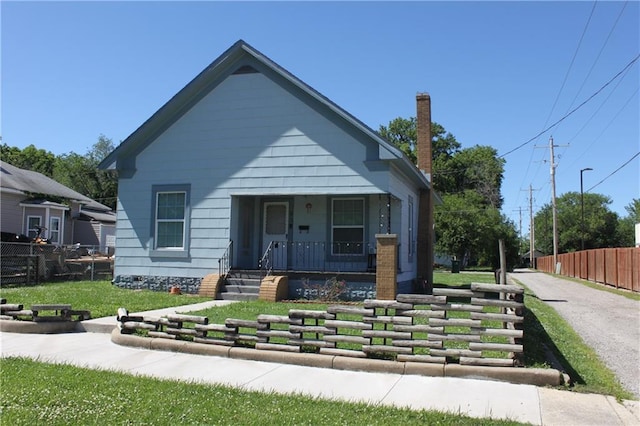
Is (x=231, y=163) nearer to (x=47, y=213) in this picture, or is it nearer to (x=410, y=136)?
(x=47, y=213)

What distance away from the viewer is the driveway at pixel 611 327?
298 inches

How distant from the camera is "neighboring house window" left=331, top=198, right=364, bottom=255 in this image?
51.9ft

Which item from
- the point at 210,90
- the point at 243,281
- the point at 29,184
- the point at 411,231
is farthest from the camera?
the point at 29,184

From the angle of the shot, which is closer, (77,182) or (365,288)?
(365,288)

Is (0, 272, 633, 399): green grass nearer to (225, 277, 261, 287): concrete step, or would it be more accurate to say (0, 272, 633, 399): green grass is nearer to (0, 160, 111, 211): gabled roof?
(225, 277, 261, 287): concrete step

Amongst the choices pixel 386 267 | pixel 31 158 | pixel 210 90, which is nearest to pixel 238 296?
pixel 386 267

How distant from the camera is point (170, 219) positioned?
53.8 feet

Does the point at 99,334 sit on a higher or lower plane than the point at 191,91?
lower

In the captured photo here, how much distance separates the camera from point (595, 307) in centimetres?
1570

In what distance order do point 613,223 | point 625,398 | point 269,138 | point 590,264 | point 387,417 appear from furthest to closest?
point 613,223 → point 590,264 → point 269,138 → point 625,398 → point 387,417

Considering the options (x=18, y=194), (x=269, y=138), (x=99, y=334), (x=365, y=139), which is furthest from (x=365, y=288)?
(x=18, y=194)

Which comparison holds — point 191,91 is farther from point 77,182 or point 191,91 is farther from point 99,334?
point 77,182

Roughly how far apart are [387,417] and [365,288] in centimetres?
902

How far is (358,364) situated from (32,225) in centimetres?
2666
